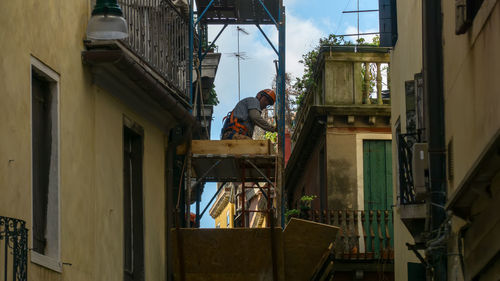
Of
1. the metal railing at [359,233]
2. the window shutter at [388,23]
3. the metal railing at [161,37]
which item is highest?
the window shutter at [388,23]

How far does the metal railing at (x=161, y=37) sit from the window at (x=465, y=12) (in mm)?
3924

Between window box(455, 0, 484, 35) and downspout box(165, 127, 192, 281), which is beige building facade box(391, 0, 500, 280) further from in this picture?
downspout box(165, 127, 192, 281)

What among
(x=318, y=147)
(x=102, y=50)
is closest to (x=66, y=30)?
(x=102, y=50)

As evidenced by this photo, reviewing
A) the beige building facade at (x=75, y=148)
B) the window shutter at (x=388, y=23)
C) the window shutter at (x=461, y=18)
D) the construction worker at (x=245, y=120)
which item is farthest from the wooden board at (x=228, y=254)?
the window shutter at (x=388, y=23)

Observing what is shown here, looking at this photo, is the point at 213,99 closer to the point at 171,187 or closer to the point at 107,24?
the point at 171,187

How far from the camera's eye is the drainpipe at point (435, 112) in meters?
13.1

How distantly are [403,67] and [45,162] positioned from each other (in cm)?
842

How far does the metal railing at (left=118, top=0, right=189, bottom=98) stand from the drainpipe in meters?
3.46

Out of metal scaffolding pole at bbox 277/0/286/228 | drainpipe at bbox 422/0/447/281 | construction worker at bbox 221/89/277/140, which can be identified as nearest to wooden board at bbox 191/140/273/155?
metal scaffolding pole at bbox 277/0/286/228

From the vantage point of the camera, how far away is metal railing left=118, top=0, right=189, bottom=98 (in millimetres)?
13781

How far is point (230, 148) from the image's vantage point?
17125 millimetres

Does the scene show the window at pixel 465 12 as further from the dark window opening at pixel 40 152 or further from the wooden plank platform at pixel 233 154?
the wooden plank platform at pixel 233 154

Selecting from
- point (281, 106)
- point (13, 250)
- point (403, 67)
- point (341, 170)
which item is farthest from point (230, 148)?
point (13, 250)

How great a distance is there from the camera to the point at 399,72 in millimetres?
18391
